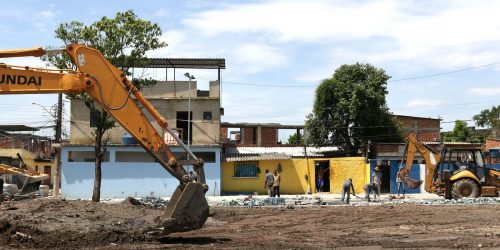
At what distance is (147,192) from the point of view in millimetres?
35719

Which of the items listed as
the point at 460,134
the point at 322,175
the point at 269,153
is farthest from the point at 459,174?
the point at 460,134

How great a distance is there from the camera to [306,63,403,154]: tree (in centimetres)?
4412

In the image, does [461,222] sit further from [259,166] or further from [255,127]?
[255,127]

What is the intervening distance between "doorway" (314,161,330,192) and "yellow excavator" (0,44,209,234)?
26.7 metres

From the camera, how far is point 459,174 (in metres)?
26.7

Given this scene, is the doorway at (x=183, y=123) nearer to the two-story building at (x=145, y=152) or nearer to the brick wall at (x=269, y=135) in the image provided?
the two-story building at (x=145, y=152)

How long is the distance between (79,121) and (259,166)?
1218cm

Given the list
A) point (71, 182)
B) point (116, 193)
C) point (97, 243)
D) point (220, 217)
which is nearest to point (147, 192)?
point (116, 193)

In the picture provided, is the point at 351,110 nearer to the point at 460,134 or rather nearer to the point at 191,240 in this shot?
the point at 460,134

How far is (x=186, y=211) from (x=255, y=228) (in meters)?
4.28

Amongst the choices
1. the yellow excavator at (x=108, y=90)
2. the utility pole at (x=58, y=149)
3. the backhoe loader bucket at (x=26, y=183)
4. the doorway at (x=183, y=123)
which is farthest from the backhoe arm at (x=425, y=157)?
the utility pole at (x=58, y=149)

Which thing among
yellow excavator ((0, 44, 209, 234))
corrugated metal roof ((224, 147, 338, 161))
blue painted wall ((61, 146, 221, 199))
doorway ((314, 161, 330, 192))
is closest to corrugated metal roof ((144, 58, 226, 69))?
corrugated metal roof ((224, 147, 338, 161))

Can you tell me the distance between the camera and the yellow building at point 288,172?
37688 mm

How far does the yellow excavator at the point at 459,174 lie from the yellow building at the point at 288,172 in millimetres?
9376
